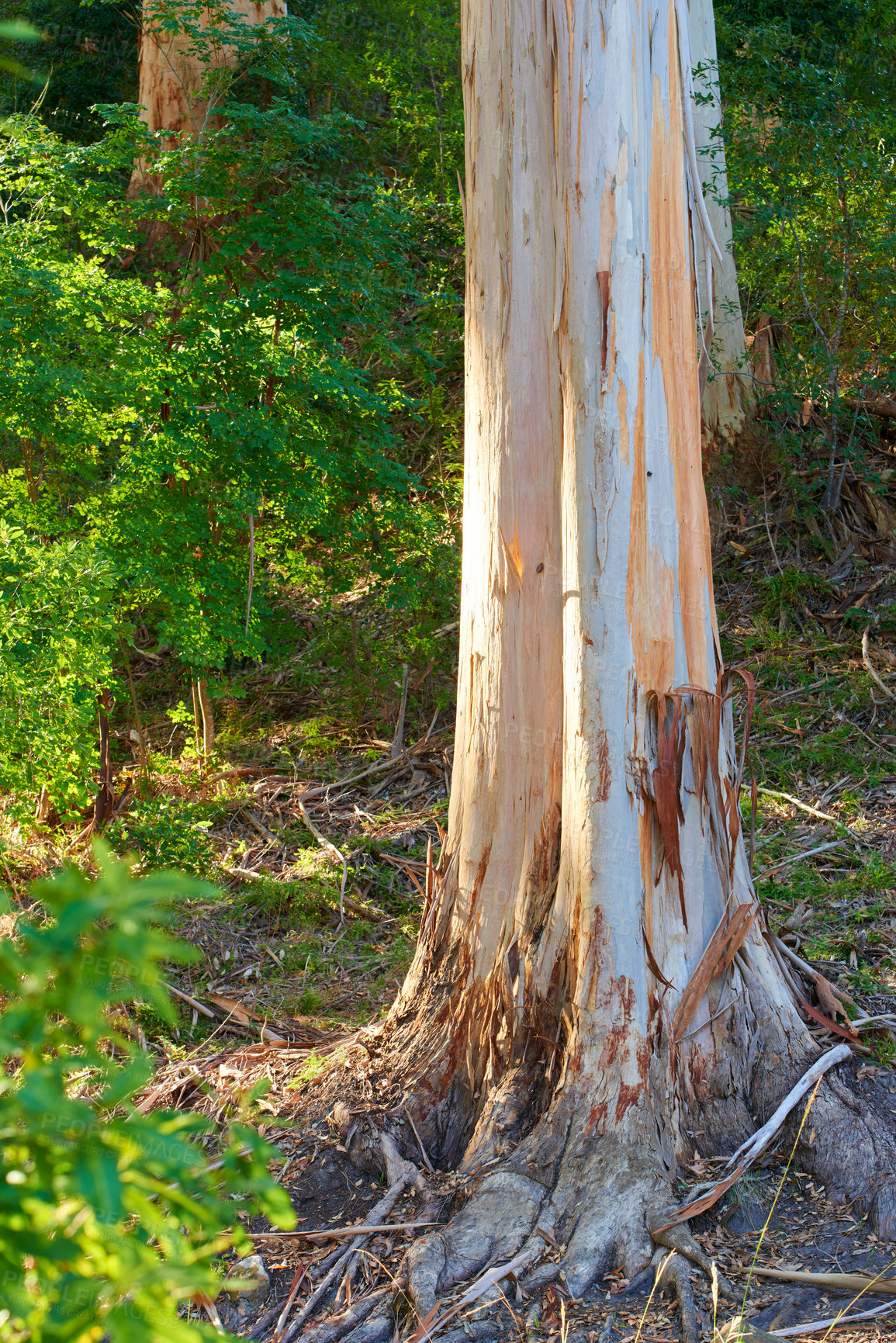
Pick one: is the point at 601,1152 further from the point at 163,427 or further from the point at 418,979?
the point at 163,427

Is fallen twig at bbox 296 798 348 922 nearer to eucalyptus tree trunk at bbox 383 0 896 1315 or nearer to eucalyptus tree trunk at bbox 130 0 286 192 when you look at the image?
eucalyptus tree trunk at bbox 383 0 896 1315

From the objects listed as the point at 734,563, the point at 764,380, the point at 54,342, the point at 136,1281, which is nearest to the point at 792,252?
the point at 764,380

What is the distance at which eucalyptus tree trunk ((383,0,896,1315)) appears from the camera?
2748 mm

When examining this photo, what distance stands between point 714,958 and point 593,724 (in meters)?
0.78

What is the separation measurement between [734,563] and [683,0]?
16.6 ft

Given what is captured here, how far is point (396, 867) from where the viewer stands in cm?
539

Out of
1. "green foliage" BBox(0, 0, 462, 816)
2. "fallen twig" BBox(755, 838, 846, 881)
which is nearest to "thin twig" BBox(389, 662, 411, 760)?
Answer: "green foliage" BBox(0, 0, 462, 816)

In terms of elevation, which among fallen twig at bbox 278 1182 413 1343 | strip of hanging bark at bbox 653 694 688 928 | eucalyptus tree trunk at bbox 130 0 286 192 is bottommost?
fallen twig at bbox 278 1182 413 1343

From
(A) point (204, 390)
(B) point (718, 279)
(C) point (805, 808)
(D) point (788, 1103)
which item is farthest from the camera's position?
(B) point (718, 279)

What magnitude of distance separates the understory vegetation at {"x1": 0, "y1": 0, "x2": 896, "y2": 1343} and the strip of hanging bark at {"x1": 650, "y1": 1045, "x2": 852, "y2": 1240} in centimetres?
16

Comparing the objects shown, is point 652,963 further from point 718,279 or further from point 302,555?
point 718,279

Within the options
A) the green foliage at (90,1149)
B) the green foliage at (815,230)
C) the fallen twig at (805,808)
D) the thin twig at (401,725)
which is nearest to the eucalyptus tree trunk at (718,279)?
the green foliage at (815,230)

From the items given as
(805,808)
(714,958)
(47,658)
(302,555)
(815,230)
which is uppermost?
(815,230)

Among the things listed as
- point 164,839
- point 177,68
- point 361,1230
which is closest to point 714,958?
point 361,1230
